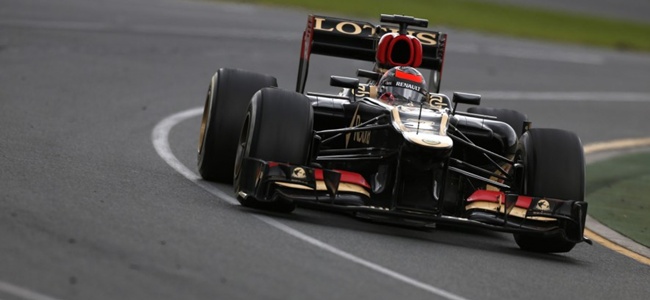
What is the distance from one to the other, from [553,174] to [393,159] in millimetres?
1350

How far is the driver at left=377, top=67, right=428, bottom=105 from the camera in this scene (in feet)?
39.9

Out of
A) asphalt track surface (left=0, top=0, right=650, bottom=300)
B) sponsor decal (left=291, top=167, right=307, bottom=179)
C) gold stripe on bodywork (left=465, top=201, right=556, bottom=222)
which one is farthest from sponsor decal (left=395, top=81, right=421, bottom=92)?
sponsor decal (left=291, top=167, right=307, bottom=179)

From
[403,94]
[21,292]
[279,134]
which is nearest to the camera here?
[21,292]

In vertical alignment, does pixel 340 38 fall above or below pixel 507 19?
above

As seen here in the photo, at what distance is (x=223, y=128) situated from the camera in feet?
39.6

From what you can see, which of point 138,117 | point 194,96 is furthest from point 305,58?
point 194,96

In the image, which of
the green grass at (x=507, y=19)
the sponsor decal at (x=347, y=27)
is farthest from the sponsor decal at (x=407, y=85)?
the green grass at (x=507, y=19)

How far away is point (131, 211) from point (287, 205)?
1402mm

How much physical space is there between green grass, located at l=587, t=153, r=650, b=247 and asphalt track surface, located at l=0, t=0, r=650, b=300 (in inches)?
64.1

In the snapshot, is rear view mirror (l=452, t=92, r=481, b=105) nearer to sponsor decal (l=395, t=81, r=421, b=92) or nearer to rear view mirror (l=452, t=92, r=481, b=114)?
rear view mirror (l=452, t=92, r=481, b=114)

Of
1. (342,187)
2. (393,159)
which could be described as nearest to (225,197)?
(342,187)

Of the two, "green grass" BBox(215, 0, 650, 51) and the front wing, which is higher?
the front wing

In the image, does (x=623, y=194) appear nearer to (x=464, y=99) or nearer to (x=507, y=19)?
Answer: (x=464, y=99)

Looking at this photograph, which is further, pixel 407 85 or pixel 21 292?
pixel 407 85
